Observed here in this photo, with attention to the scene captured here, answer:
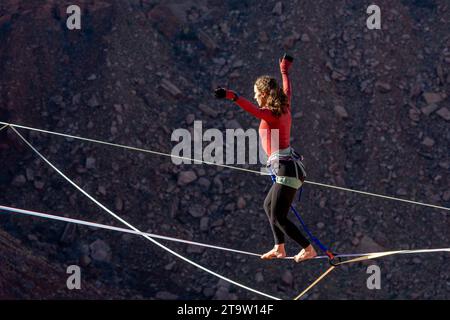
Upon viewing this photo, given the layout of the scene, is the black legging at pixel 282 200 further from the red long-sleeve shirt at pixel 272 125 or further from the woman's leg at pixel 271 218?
the red long-sleeve shirt at pixel 272 125

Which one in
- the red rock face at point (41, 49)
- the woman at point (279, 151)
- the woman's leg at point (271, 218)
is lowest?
the woman's leg at point (271, 218)

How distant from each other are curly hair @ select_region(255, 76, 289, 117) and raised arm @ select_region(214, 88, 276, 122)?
8 cm

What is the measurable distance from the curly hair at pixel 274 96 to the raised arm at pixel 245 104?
0.08 metres

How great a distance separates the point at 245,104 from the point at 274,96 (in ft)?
1.92

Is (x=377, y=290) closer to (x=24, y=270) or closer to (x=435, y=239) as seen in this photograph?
(x=435, y=239)

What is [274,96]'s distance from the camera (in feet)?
26.2

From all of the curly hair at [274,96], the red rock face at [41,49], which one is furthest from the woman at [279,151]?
Answer: the red rock face at [41,49]

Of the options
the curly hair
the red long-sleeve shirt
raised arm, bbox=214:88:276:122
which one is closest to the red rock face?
the red long-sleeve shirt

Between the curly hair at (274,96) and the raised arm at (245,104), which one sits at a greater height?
the curly hair at (274,96)

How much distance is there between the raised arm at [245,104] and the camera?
729 cm

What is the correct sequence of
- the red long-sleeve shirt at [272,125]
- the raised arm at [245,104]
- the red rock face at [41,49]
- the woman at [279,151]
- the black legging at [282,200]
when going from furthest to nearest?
the red rock face at [41,49] < the black legging at [282,200] < the woman at [279,151] < the red long-sleeve shirt at [272,125] < the raised arm at [245,104]

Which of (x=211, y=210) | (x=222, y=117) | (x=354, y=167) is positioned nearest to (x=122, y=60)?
(x=222, y=117)

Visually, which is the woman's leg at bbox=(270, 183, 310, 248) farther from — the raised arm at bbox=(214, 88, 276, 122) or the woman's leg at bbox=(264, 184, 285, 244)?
the raised arm at bbox=(214, 88, 276, 122)

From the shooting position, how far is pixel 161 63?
16969 mm
